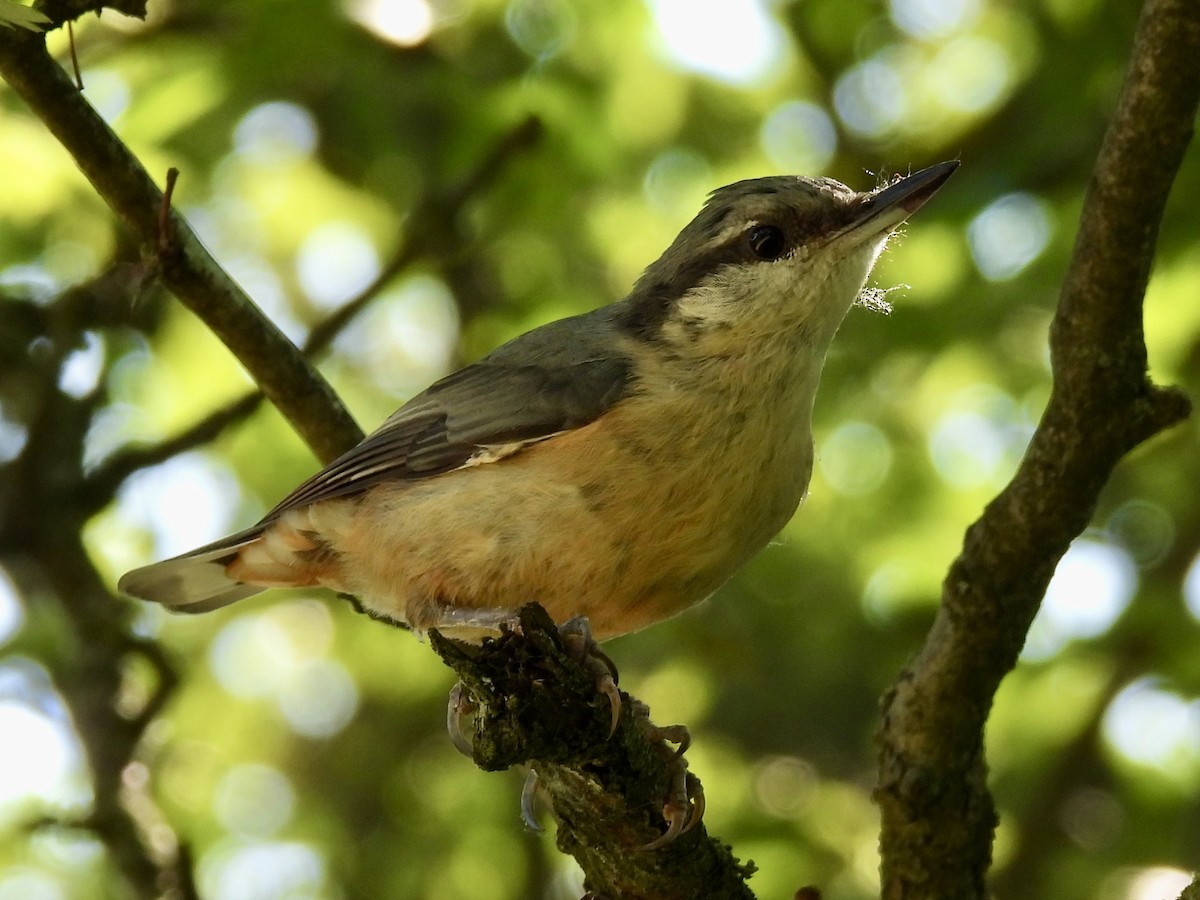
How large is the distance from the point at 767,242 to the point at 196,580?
2233 millimetres

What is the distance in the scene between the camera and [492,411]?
409 centimetres

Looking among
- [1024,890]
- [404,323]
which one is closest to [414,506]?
[404,323]

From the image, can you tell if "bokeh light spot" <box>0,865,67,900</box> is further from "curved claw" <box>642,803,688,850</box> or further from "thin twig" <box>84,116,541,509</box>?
"curved claw" <box>642,803,688,850</box>

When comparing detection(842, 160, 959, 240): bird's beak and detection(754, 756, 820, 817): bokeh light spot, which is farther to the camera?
detection(754, 756, 820, 817): bokeh light spot

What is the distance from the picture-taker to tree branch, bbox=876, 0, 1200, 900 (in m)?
3.10

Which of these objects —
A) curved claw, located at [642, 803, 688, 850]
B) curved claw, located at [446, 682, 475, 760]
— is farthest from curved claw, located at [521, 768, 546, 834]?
curved claw, located at [642, 803, 688, 850]

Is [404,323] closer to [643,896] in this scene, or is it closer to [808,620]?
[808,620]

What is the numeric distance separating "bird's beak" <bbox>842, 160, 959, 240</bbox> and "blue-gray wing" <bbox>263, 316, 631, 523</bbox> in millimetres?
802

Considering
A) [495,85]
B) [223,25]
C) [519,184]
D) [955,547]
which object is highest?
[223,25]

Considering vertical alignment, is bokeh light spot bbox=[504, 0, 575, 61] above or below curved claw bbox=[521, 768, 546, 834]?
above

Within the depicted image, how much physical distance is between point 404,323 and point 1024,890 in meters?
3.53

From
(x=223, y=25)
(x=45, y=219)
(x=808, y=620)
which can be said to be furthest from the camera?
(x=808, y=620)

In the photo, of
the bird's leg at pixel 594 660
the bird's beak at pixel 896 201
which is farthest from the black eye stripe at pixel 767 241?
the bird's leg at pixel 594 660

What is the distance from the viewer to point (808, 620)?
216 inches
